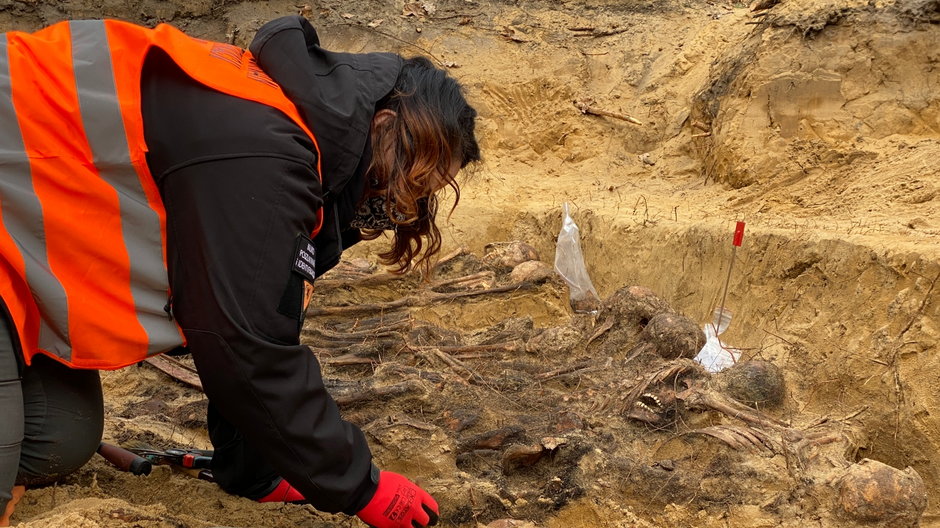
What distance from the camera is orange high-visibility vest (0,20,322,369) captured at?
1886 mm

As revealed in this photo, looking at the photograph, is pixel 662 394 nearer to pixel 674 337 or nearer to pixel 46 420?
pixel 674 337

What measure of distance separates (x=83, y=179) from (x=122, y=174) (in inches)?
3.5

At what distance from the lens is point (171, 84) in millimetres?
1962

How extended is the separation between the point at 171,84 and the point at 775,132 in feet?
18.0

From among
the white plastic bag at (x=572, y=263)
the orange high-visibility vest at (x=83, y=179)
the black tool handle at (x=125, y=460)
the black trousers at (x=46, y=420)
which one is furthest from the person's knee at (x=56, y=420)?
the white plastic bag at (x=572, y=263)

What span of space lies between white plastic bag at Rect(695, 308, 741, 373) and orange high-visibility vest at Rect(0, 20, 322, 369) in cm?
323

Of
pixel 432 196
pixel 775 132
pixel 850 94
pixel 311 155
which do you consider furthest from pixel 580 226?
pixel 311 155

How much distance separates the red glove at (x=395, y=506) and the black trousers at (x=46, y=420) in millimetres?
923

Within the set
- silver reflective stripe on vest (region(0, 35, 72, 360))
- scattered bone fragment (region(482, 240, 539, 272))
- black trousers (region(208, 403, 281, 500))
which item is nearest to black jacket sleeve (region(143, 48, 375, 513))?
silver reflective stripe on vest (region(0, 35, 72, 360))

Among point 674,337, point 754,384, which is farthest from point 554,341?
point 754,384

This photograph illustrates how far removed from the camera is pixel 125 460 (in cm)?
294

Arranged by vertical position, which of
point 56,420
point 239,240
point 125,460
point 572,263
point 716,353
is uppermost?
point 239,240

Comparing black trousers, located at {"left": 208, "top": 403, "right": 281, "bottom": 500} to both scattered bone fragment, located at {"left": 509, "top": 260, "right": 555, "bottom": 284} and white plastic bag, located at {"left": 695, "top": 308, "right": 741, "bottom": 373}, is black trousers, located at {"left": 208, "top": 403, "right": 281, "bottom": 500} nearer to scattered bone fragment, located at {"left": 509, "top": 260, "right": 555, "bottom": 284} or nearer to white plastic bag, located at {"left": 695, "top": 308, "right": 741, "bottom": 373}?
white plastic bag, located at {"left": 695, "top": 308, "right": 741, "bottom": 373}

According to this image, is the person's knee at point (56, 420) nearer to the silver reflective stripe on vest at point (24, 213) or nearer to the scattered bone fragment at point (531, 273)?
the silver reflective stripe on vest at point (24, 213)
